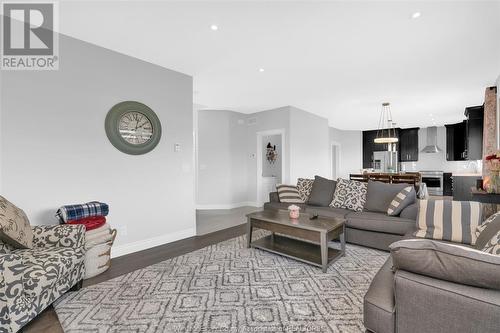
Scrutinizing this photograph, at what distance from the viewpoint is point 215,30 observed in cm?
256

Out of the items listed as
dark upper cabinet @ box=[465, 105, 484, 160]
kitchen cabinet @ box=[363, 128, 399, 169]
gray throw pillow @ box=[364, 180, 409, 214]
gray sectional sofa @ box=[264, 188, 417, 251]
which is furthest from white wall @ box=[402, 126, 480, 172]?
gray sectional sofa @ box=[264, 188, 417, 251]

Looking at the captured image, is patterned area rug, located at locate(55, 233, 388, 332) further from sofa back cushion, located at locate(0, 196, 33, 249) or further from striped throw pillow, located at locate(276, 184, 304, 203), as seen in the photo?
striped throw pillow, located at locate(276, 184, 304, 203)

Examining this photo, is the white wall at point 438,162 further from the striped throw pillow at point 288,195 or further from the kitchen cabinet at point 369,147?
the striped throw pillow at point 288,195

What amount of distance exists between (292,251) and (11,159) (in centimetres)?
319

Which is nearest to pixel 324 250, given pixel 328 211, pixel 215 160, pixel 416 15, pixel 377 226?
pixel 377 226

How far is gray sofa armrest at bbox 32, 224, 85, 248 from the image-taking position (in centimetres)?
207

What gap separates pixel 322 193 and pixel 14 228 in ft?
12.4

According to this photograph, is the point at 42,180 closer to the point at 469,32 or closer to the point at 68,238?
the point at 68,238

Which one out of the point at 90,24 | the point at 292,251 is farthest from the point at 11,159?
the point at 292,251

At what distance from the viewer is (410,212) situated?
9.64ft

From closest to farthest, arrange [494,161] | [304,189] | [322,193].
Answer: [494,161] → [322,193] → [304,189]

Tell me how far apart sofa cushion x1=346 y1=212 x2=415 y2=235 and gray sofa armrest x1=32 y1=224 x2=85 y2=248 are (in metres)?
3.16

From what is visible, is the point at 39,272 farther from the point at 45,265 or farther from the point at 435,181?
the point at 435,181

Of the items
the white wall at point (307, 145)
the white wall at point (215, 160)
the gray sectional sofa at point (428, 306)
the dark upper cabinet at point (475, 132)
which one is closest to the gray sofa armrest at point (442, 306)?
the gray sectional sofa at point (428, 306)
